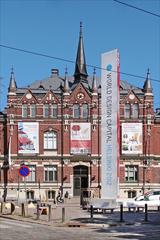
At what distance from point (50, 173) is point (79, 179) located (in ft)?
12.4

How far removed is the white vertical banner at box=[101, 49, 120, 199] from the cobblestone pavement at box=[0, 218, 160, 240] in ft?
22.3

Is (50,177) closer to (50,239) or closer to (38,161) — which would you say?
(38,161)

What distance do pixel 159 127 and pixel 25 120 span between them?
17514 millimetres

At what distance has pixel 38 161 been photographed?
2645 inches

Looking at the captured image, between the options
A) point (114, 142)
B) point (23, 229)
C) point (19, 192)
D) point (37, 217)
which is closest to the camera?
point (23, 229)

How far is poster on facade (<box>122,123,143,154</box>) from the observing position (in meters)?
67.4

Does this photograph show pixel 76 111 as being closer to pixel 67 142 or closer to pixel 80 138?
pixel 80 138

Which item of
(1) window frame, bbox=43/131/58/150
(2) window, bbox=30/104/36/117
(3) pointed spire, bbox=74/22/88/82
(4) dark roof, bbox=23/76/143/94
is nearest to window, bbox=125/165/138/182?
(1) window frame, bbox=43/131/58/150

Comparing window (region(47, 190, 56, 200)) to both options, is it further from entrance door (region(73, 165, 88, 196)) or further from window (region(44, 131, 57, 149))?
window (region(44, 131, 57, 149))

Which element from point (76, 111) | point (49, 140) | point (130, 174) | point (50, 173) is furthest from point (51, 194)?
point (76, 111)

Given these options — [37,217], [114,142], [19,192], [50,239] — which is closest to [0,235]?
[50,239]

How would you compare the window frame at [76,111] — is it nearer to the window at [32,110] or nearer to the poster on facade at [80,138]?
the poster on facade at [80,138]

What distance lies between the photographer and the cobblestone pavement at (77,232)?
66.2 ft

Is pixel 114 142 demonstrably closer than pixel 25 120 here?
Yes
